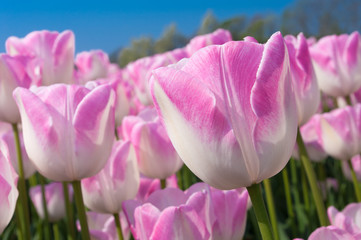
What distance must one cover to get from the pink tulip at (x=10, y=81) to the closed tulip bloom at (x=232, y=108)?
0.67 metres

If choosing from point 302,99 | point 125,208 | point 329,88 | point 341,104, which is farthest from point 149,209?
point 341,104

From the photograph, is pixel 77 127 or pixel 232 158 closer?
pixel 232 158

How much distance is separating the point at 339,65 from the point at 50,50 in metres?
0.92

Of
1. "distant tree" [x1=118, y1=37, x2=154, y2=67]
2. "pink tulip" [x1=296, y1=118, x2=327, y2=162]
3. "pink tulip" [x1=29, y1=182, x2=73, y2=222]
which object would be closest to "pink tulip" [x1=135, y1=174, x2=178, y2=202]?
"pink tulip" [x1=29, y1=182, x2=73, y2=222]

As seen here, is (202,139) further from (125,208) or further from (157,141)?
(157,141)

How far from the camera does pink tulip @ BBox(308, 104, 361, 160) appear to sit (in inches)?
61.0

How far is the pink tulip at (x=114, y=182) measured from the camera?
1131 millimetres

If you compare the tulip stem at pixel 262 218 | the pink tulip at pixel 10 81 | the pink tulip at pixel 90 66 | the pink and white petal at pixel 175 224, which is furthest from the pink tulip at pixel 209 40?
the pink tulip at pixel 90 66

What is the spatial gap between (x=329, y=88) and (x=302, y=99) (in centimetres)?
62

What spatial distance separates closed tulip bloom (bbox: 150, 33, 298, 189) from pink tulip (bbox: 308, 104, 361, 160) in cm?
100

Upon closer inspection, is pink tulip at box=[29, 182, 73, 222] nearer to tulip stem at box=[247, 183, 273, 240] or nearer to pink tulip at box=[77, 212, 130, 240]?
pink tulip at box=[77, 212, 130, 240]

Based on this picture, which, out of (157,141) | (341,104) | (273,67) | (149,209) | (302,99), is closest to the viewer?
(273,67)

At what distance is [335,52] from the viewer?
1.61m

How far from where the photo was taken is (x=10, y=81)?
1195 mm
